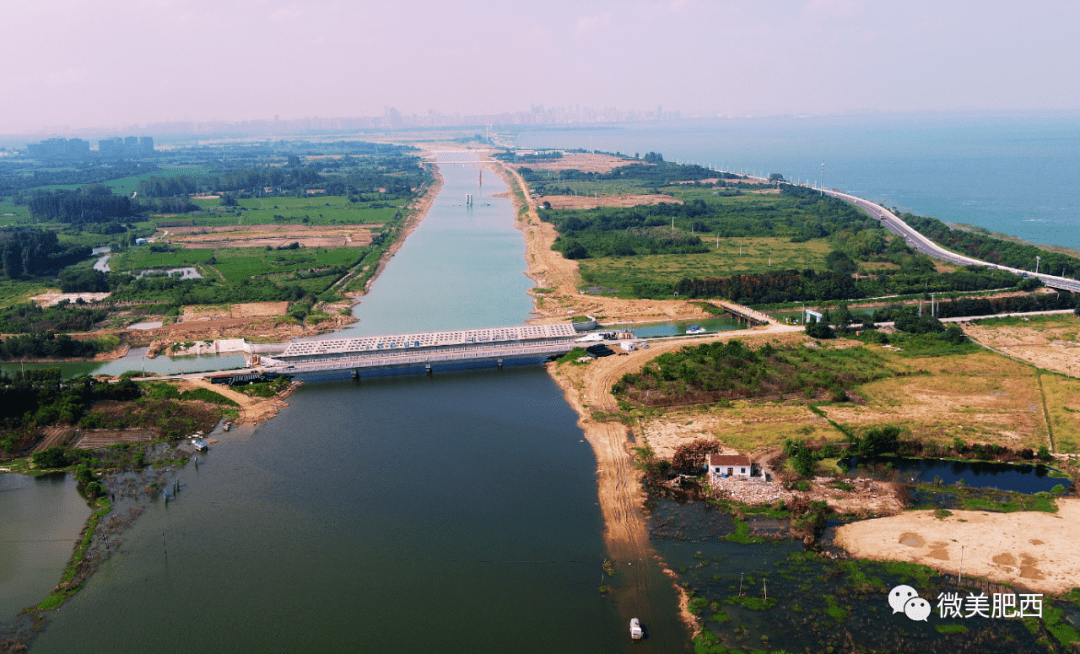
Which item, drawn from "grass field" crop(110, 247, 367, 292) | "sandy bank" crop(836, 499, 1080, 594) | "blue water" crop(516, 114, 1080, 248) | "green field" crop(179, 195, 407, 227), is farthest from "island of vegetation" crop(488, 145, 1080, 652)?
"green field" crop(179, 195, 407, 227)

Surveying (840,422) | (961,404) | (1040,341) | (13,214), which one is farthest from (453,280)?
(13,214)

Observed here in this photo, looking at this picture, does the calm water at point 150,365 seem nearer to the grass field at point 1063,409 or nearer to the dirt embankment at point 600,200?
the grass field at point 1063,409

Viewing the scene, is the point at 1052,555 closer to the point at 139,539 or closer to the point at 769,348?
the point at 769,348

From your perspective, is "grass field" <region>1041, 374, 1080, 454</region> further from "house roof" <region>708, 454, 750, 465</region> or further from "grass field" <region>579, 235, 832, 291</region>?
"grass field" <region>579, 235, 832, 291</region>

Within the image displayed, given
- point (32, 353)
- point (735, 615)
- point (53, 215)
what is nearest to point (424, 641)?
→ point (735, 615)

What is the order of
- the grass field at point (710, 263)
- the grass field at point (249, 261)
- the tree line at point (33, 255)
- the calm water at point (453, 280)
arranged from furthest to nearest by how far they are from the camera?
the tree line at point (33, 255), the grass field at point (249, 261), the grass field at point (710, 263), the calm water at point (453, 280)

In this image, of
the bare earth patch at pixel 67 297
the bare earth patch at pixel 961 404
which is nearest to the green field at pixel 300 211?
the bare earth patch at pixel 67 297
